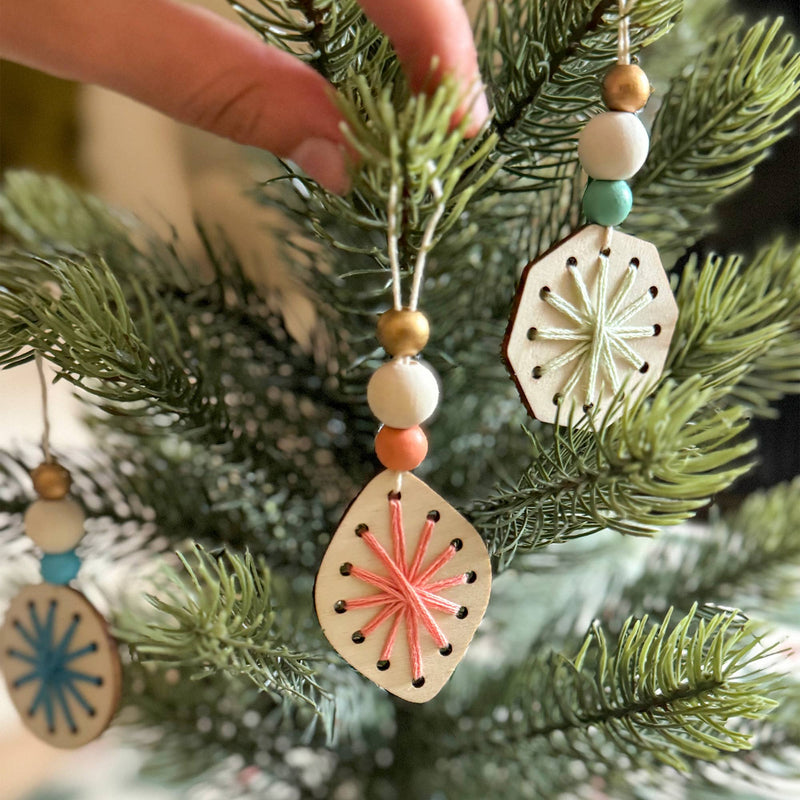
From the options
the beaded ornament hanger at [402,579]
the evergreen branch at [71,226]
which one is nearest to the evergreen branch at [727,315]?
the beaded ornament hanger at [402,579]

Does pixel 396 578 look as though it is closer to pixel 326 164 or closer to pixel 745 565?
pixel 326 164

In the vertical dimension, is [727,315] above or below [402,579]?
above

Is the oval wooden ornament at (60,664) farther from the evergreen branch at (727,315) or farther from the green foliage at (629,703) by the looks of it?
the evergreen branch at (727,315)

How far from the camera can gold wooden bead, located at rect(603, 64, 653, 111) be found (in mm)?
290

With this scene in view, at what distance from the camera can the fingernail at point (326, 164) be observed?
10.1 inches

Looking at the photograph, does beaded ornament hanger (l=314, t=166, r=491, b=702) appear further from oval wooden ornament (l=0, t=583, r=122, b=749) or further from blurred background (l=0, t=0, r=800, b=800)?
blurred background (l=0, t=0, r=800, b=800)

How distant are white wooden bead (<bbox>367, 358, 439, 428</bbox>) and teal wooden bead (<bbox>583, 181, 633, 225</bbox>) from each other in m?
0.10

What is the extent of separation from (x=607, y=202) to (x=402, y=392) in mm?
113

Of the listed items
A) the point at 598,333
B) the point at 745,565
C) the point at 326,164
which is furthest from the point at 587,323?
the point at 745,565

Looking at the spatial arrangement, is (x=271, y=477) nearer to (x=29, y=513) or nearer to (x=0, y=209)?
(x=29, y=513)

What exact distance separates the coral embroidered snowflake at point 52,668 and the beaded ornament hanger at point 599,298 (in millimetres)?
250

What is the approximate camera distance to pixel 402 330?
26 cm

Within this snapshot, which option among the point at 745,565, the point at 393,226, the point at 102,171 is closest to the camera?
the point at 393,226

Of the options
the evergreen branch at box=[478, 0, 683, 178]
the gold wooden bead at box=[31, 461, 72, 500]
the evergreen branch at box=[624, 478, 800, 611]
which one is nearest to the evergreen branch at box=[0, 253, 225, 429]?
the gold wooden bead at box=[31, 461, 72, 500]
